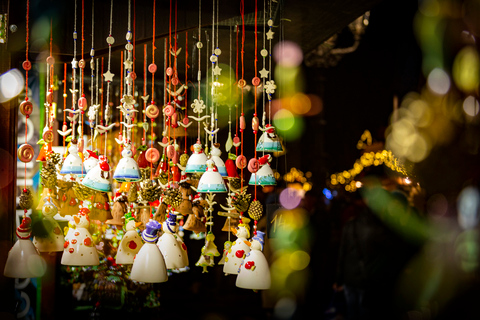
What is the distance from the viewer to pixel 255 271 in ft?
6.70

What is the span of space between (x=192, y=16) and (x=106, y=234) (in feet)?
6.60

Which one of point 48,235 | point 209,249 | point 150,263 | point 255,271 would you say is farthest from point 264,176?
point 48,235

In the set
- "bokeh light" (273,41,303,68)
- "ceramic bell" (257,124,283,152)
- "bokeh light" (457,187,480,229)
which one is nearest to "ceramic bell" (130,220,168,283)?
"ceramic bell" (257,124,283,152)

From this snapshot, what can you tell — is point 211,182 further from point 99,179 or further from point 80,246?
point 80,246

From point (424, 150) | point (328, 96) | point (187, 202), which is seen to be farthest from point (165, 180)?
point (424, 150)

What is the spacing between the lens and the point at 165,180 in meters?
Result: 2.41

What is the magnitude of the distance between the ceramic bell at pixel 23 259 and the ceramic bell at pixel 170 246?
0.54 metres

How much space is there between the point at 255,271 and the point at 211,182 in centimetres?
43

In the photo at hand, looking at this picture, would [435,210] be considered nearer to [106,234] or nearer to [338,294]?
[338,294]

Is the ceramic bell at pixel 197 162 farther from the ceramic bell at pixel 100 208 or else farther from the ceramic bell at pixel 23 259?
the ceramic bell at pixel 23 259

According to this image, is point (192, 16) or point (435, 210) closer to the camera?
point (435, 210)

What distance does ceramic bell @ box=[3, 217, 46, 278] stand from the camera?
2.06m

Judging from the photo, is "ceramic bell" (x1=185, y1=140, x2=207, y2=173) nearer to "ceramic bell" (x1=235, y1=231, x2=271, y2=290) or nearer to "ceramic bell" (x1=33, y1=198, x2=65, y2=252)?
"ceramic bell" (x1=235, y1=231, x2=271, y2=290)

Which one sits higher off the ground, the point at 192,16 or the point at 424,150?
the point at 192,16
